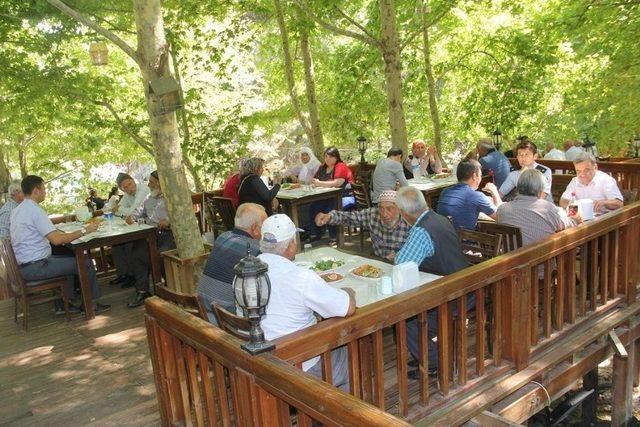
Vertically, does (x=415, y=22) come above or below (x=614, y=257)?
above

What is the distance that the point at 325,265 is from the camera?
4105mm

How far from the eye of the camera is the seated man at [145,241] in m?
6.51

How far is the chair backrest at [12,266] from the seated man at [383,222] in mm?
3280

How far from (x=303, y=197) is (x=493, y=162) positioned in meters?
2.77

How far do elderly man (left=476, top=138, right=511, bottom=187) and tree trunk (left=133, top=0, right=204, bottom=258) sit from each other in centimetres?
440

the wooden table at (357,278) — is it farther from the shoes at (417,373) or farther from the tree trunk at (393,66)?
the tree trunk at (393,66)

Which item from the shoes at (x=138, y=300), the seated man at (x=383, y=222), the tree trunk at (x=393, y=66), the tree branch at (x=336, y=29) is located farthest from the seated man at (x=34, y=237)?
the tree trunk at (x=393, y=66)

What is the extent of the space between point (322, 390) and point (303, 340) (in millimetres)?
533

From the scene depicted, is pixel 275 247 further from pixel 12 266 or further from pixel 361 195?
pixel 361 195

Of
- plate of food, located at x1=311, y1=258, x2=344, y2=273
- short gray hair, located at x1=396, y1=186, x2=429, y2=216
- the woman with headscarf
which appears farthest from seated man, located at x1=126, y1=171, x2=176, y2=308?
short gray hair, located at x1=396, y1=186, x2=429, y2=216

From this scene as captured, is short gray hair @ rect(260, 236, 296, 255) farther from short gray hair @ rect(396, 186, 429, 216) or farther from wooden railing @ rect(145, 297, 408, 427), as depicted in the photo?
short gray hair @ rect(396, 186, 429, 216)

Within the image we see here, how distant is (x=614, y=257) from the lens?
14.7 feet

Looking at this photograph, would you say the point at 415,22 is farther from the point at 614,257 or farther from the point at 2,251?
the point at 2,251

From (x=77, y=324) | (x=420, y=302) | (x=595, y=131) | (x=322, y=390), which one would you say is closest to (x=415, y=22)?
(x=595, y=131)
